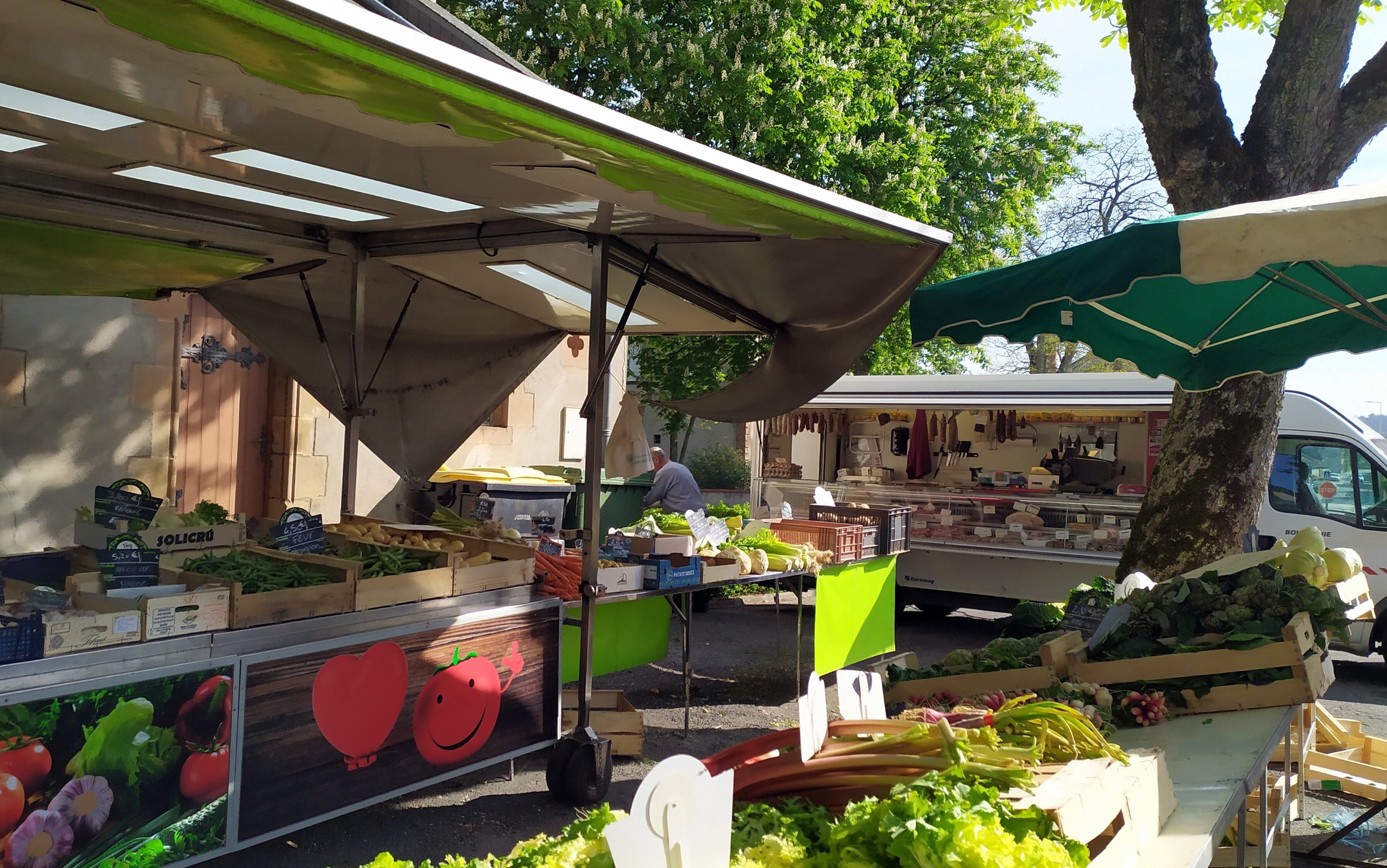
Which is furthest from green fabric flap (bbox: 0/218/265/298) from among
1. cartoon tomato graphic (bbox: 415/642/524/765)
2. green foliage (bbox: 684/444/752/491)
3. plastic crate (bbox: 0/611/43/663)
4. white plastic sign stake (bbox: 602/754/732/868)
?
green foliage (bbox: 684/444/752/491)

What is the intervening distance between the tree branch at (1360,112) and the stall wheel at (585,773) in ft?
19.3

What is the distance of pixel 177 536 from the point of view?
4.49 metres

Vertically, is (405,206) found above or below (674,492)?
above

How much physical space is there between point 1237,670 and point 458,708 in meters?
3.40

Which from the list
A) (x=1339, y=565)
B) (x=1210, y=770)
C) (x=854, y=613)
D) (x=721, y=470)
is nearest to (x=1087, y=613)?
(x=1339, y=565)

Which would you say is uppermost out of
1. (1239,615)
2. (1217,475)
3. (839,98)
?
(839,98)

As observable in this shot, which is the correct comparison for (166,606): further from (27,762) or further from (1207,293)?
(1207,293)

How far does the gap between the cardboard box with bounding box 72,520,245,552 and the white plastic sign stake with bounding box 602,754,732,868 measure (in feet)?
11.2

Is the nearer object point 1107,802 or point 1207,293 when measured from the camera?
point 1107,802

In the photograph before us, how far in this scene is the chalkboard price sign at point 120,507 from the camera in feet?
15.2

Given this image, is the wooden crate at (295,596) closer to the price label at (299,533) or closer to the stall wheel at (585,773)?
the price label at (299,533)

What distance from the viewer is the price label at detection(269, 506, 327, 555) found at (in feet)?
15.1

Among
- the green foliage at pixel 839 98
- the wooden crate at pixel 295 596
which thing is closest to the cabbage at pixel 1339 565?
the wooden crate at pixel 295 596

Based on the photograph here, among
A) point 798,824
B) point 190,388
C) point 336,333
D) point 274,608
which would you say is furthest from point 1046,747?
point 190,388
